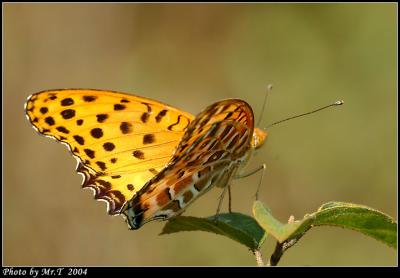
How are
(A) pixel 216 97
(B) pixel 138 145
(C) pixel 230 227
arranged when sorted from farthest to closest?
(A) pixel 216 97 → (B) pixel 138 145 → (C) pixel 230 227

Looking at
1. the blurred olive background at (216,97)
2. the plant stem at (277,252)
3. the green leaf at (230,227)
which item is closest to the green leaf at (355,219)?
the plant stem at (277,252)

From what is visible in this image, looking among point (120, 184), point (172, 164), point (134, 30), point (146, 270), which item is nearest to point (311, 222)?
point (172, 164)

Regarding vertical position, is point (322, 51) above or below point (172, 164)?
below

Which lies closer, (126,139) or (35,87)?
(126,139)

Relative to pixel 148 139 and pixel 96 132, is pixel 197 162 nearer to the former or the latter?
pixel 148 139

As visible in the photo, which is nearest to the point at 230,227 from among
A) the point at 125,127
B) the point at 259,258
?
the point at 259,258

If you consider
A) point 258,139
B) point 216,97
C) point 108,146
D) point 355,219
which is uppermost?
point 355,219

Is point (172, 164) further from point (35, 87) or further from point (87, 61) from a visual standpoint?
point (87, 61)
